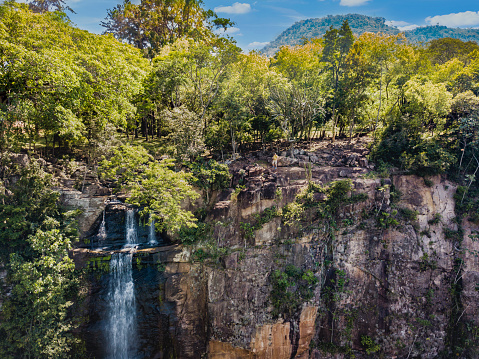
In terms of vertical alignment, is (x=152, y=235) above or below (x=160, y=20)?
below

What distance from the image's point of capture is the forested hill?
136 meters

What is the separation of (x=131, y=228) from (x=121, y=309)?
544cm

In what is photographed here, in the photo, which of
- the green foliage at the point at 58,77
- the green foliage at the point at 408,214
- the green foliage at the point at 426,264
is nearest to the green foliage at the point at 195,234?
the green foliage at the point at 58,77

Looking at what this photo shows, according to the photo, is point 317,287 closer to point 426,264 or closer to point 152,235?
point 426,264

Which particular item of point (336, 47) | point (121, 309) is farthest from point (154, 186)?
point (336, 47)

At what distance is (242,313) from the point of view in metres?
19.2

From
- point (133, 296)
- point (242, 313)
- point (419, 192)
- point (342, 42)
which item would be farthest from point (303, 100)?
point (133, 296)

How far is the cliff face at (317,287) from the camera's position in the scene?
19.1 meters

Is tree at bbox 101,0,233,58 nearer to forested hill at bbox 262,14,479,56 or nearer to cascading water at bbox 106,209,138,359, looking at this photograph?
cascading water at bbox 106,209,138,359

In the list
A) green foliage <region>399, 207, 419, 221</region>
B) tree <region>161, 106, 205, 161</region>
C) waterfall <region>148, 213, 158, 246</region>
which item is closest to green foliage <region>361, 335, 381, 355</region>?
green foliage <region>399, 207, 419, 221</region>

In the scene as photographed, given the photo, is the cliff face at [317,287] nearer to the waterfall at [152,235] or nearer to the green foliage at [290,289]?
the green foliage at [290,289]

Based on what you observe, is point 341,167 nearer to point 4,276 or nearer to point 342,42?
point 342,42

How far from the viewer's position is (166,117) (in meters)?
21.8

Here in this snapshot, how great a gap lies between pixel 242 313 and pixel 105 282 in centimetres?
943
